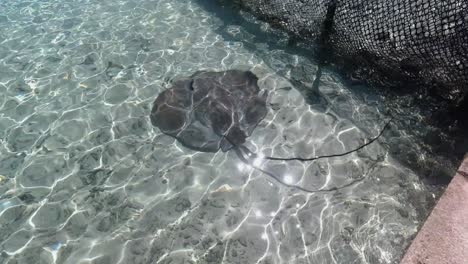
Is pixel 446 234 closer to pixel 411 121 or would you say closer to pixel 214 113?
pixel 411 121

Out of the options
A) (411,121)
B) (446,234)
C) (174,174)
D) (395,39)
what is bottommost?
(174,174)

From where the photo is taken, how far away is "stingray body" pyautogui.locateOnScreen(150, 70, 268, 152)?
6.09 metres

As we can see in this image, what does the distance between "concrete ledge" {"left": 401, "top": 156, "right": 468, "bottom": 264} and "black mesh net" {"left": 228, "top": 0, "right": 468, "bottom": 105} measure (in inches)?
87.9

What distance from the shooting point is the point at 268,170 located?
5.74m

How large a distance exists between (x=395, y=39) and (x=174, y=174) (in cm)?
474

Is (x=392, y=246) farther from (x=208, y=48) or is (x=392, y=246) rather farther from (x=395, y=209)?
(x=208, y=48)

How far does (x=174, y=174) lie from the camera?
5777 mm

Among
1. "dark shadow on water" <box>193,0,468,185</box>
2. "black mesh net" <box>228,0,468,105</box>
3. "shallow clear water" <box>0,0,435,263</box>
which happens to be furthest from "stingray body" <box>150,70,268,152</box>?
"black mesh net" <box>228,0,468,105</box>

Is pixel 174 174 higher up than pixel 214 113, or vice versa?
pixel 214 113

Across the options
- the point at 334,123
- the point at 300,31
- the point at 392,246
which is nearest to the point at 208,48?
the point at 300,31

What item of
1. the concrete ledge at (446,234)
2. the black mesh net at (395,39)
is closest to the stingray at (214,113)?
the black mesh net at (395,39)

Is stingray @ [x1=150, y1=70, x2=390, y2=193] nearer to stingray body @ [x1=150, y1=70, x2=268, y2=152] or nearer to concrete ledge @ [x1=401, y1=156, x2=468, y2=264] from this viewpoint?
stingray body @ [x1=150, y1=70, x2=268, y2=152]

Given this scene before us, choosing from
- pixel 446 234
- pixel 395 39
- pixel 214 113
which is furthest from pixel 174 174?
pixel 395 39

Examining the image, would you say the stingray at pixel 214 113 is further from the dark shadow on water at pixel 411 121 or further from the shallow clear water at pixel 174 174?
the dark shadow on water at pixel 411 121
